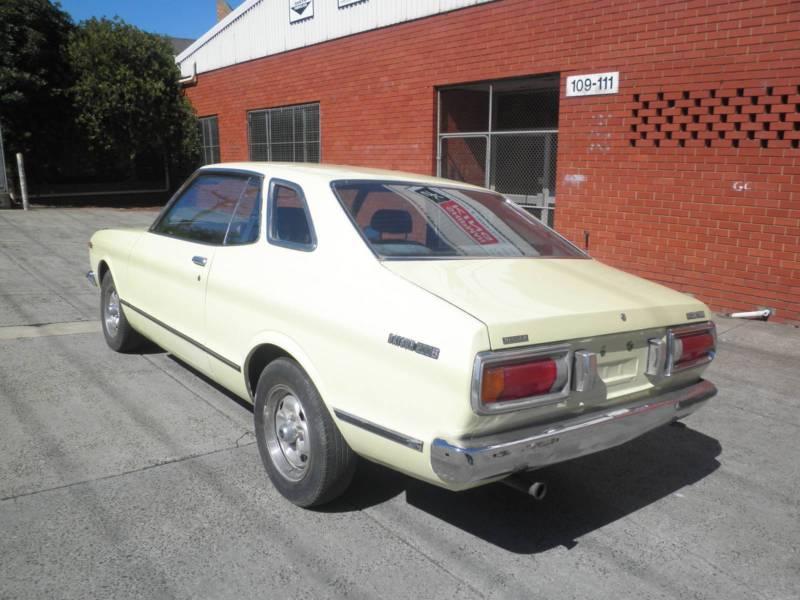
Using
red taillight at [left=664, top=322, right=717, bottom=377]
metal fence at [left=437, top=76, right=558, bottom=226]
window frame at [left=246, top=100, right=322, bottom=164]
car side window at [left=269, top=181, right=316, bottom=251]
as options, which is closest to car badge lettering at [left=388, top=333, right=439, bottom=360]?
car side window at [left=269, top=181, right=316, bottom=251]

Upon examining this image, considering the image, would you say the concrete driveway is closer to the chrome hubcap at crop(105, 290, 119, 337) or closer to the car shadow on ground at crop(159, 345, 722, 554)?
the car shadow on ground at crop(159, 345, 722, 554)

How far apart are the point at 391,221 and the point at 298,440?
4.00ft

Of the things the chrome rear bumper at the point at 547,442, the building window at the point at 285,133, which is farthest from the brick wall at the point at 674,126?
the chrome rear bumper at the point at 547,442

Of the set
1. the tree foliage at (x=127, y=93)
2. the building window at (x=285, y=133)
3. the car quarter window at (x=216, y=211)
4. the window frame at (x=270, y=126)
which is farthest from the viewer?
the tree foliage at (x=127, y=93)

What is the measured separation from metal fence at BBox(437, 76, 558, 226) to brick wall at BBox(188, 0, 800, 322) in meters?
0.36

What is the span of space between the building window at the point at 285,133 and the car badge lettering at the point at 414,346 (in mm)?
12100

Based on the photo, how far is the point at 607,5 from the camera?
28.1 ft

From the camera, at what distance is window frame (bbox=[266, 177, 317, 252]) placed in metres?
3.52

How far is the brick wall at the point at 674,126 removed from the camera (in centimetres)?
726

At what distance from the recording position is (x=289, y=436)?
3.50 meters

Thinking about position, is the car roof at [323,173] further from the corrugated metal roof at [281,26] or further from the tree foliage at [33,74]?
the tree foliage at [33,74]

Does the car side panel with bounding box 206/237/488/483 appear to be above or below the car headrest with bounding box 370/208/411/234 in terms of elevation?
below

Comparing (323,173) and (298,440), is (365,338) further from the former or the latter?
(323,173)

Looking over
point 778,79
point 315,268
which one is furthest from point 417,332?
point 778,79
